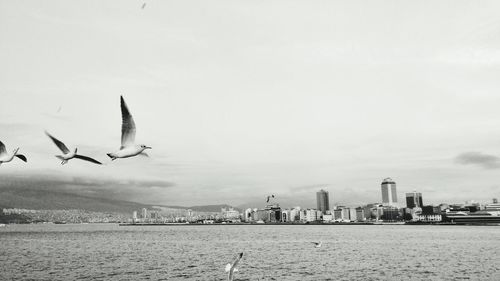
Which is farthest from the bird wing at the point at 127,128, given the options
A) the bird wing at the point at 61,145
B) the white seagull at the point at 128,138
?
the bird wing at the point at 61,145

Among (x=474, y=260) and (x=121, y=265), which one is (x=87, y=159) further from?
(x=474, y=260)

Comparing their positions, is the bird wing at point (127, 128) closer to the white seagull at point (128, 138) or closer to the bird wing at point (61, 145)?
the white seagull at point (128, 138)

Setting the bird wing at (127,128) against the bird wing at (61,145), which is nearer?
the bird wing at (127,128)

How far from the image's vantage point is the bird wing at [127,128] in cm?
1039

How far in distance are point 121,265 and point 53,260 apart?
11.4 metres

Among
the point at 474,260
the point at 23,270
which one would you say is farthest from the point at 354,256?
the point at 23,270

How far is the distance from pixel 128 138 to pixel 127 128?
0.24m

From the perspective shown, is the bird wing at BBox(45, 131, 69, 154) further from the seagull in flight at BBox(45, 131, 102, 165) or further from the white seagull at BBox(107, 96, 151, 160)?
the white seagull at BBox(107, 96, 151, 160)

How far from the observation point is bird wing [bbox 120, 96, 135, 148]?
10391 millimetres

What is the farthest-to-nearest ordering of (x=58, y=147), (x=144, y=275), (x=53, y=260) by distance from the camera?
(x=53, y=260)
(x=144, y=275)
(x=58, y=147)

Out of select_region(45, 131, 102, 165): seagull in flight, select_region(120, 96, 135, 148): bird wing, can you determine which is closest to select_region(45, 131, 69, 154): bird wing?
select_region(45, 131, 102, 165): seagull in flight

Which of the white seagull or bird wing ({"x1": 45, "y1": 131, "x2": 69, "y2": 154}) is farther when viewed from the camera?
bird wing ({"x1": 45, "y1": 131, "x2": 69, "y2": 154})

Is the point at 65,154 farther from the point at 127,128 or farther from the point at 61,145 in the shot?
the point at 127,128

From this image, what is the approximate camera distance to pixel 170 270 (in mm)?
46594
